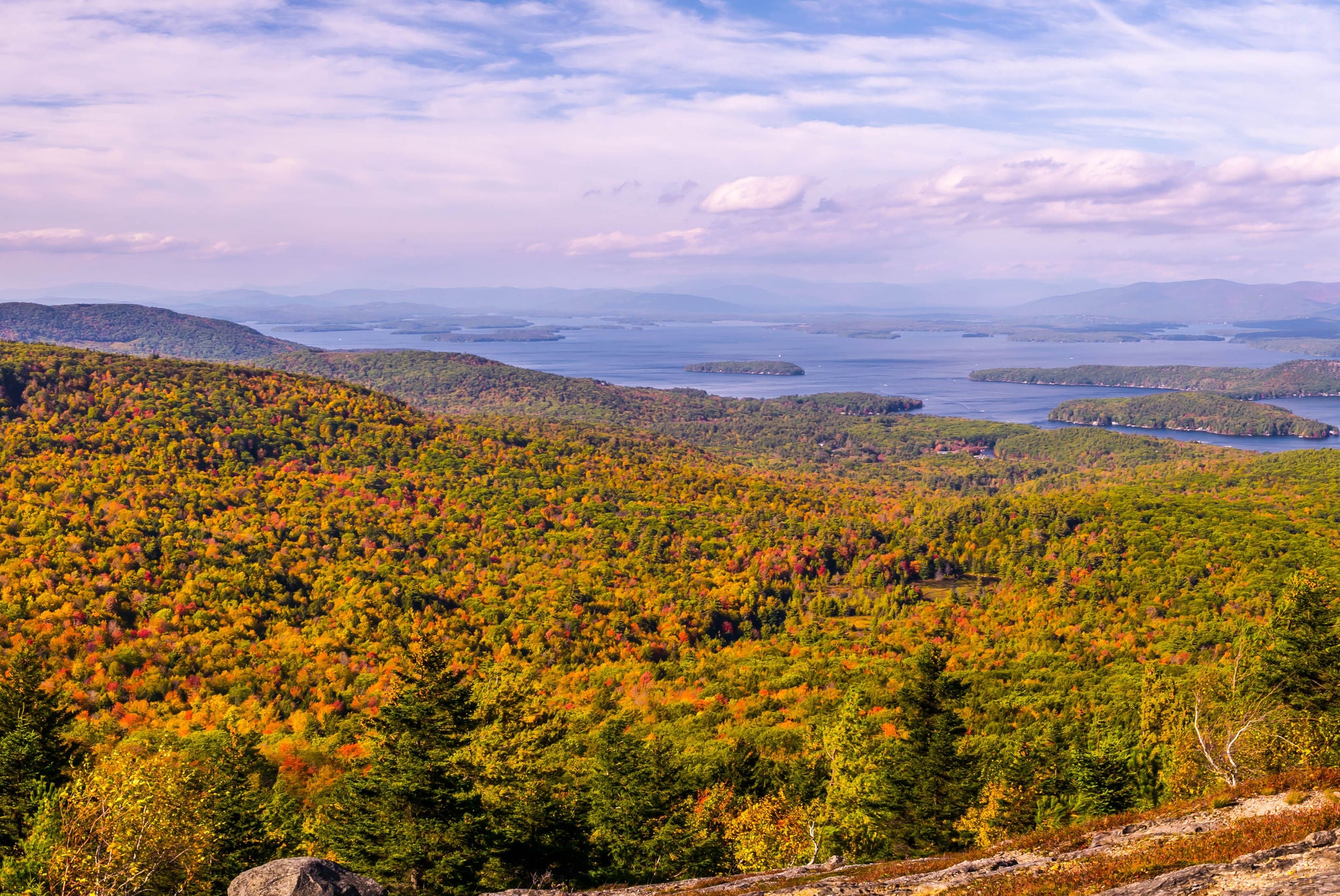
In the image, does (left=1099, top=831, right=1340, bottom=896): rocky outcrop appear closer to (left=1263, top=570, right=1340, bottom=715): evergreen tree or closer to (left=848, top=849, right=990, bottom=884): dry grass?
(left=848, top=849, right=990, bottom=884): dry grass

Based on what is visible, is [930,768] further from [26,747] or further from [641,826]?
[26,747]

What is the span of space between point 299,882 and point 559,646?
56148 millimetres

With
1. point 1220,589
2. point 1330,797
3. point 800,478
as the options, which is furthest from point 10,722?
point 800,478

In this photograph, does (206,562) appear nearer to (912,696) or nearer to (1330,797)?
(912,696)

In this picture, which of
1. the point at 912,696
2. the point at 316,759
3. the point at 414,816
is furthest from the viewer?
the point at 316,759

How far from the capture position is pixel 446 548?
320 feet

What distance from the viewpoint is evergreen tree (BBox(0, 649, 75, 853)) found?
110ft

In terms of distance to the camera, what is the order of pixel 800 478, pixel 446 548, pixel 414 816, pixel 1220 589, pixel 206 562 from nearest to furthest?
pixel 414 816 < pixel 206 562 < pixel 1220 589 < pixel 446 548 < pixel 800 478

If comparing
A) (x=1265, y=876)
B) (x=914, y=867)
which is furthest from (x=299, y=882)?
(x=1265, y=876)

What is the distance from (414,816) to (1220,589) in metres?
88.2

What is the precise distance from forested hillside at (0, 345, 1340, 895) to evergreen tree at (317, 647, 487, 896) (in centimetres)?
16

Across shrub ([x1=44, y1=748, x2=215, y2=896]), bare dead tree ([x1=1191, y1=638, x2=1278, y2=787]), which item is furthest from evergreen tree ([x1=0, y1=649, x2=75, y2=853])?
bare dead tree ([x1=1191, y1=638, x2=1278, y2=787])

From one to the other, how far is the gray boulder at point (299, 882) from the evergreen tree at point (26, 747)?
16927mm

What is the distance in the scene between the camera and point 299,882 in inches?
909
